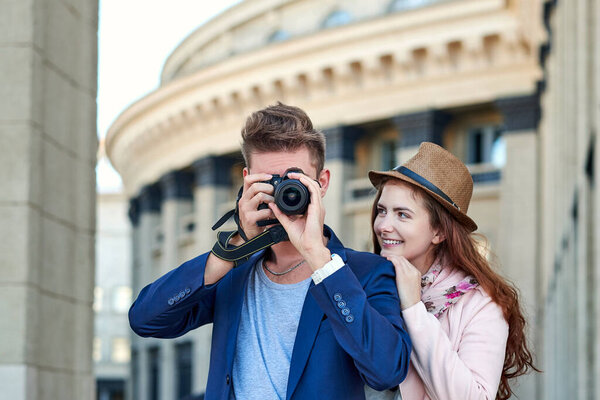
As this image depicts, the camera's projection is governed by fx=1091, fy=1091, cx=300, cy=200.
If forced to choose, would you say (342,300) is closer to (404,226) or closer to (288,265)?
(288,265)

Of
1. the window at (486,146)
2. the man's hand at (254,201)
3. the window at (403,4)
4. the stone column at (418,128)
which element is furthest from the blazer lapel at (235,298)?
the window at (403,4)

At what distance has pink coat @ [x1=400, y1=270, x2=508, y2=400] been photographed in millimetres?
3361

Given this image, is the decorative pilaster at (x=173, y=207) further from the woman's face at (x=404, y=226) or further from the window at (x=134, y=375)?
the woman's face at (x=404, y=226)

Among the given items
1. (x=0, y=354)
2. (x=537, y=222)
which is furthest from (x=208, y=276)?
(x=537, y=222)

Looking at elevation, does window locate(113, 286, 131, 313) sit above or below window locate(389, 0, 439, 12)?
below

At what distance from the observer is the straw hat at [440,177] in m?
3.73

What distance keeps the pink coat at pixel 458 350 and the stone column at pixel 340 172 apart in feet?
95.6

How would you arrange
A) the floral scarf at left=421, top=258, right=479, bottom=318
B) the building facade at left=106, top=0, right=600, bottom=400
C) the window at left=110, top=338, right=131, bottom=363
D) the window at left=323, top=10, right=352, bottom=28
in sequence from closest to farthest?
the floral scarf at left=421, top=258, right=479, bottom=318
the building facade at left=106, top=0, right=600, bottom=400
the window at left=323, top=10, right=352, bottom=28
the window at left=110, top=338, right=131, bottom=363

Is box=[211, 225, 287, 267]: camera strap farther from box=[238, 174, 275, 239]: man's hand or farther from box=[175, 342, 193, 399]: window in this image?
box=[175, 342, 193, 399]: window

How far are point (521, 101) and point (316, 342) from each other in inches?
1071

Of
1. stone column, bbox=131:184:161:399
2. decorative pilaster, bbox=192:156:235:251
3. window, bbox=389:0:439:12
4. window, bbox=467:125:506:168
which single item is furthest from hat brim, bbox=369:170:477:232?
stone column, bbox=131:184:161:399

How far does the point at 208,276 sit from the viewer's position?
11.6 feet

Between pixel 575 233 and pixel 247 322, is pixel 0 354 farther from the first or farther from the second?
pixel 575 233

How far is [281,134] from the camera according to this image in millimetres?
3393
